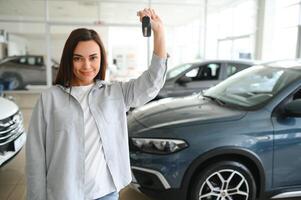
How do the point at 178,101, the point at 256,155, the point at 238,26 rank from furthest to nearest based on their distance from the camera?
the point at 238,26
the point at 178,101
the point at 256,155

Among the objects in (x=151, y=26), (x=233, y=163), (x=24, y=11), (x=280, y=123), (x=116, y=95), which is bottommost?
(x=233, y=163)

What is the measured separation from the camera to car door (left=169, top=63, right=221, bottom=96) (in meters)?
5.30

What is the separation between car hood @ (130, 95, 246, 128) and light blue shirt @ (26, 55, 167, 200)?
1.20 metres

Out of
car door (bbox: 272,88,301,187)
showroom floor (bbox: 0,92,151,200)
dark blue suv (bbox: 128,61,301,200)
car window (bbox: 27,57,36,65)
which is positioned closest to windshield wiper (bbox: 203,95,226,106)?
dark blue suv (bbox: 128,61,301,200)

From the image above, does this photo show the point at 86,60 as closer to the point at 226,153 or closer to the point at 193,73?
the point at 226,153

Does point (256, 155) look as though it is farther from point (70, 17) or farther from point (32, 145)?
point (70, 17)

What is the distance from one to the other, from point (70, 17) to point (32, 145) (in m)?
7.12

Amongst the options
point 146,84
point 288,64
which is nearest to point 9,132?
point 146,84

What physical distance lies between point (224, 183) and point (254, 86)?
1.20 meters

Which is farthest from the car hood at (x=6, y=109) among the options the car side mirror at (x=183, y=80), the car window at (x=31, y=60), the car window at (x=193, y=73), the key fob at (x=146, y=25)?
the car window at (x=31, y=60)

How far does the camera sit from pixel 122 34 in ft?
28.5

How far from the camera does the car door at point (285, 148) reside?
7.80 feet

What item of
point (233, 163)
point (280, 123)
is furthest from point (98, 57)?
point (280, 123)

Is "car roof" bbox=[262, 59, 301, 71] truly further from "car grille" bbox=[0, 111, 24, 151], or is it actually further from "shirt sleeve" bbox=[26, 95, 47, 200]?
"car grille" bbox=[0, 111, 24, 151]
